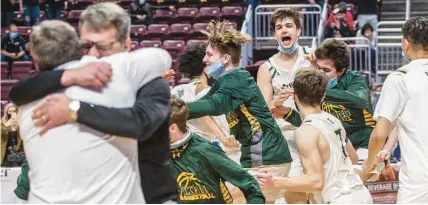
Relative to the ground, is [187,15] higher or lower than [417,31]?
lower

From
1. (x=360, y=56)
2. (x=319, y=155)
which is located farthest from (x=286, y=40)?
(x=360, y=56)

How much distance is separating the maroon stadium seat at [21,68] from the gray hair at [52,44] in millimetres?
12963

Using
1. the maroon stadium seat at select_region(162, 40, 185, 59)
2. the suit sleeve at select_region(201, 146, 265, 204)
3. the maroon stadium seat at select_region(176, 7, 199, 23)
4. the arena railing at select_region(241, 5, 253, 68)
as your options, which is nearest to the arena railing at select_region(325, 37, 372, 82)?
the arena railing at select_region(241, 5, 253, 68)

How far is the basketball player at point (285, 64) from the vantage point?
745 cm

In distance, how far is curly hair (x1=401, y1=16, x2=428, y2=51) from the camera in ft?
17.9

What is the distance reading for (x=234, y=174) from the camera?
5172 mm

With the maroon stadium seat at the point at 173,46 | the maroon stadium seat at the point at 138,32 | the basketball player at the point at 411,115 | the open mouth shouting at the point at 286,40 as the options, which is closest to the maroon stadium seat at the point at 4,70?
the maroon stadium seat at the point at 138,32

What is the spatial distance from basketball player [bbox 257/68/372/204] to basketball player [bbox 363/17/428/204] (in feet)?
0.88

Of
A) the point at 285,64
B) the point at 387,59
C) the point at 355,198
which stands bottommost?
the point at 387,59

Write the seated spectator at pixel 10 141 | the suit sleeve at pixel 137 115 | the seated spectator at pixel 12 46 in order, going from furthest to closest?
the seated spectator at pixel 12 46 < the seated spectator at pixel 10 141 < the suit sleeve at pixel 137 115

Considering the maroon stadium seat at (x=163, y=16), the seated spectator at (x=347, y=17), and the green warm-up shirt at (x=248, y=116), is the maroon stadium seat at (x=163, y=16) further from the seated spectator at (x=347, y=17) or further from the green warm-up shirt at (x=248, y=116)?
the green warm-up shirt at (x=248, y=116)

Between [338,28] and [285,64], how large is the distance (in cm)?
810

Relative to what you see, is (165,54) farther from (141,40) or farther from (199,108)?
(141,40)

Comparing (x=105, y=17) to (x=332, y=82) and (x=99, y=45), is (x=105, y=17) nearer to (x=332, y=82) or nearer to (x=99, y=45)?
(x=99, y=45)
